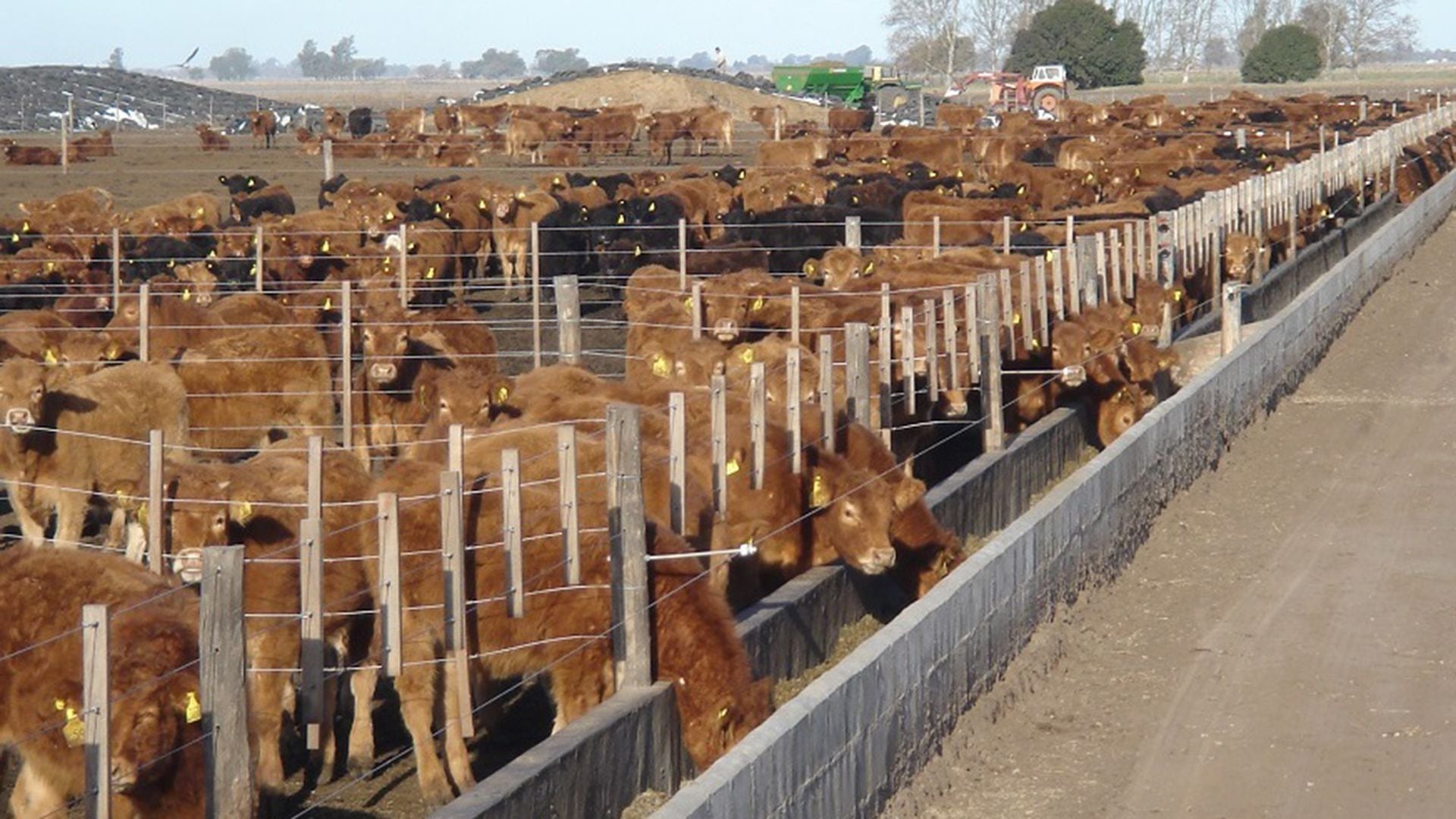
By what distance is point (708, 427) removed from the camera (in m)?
11.0

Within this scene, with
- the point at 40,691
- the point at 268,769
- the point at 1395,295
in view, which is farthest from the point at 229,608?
the point at 1395,295

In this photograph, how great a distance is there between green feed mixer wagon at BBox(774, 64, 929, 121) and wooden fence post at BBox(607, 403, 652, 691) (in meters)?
65.0

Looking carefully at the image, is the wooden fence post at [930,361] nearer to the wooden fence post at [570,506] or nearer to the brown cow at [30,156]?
the wooden fence post at [570,506]

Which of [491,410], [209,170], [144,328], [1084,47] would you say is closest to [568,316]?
[491,410]

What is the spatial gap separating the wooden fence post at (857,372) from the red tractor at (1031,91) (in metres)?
57.6

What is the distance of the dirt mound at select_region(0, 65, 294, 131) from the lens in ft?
250

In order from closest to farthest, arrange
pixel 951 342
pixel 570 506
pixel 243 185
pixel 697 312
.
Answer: pixel 570 506, pixel 951 342, pixel 697 312, pixel 243 185

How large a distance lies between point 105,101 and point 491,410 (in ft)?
254

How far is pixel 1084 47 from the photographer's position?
97438mm

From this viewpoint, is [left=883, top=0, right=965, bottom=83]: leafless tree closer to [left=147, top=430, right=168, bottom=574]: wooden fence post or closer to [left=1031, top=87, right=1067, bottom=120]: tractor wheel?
[left=1031, top=87, right=1067, bottom=120]: tractor wheel

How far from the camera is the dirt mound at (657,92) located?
245ft

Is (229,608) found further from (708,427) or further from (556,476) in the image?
(708,427)

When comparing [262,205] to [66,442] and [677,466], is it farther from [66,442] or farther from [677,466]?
[677,466]

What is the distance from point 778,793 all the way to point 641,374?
8552 mm
